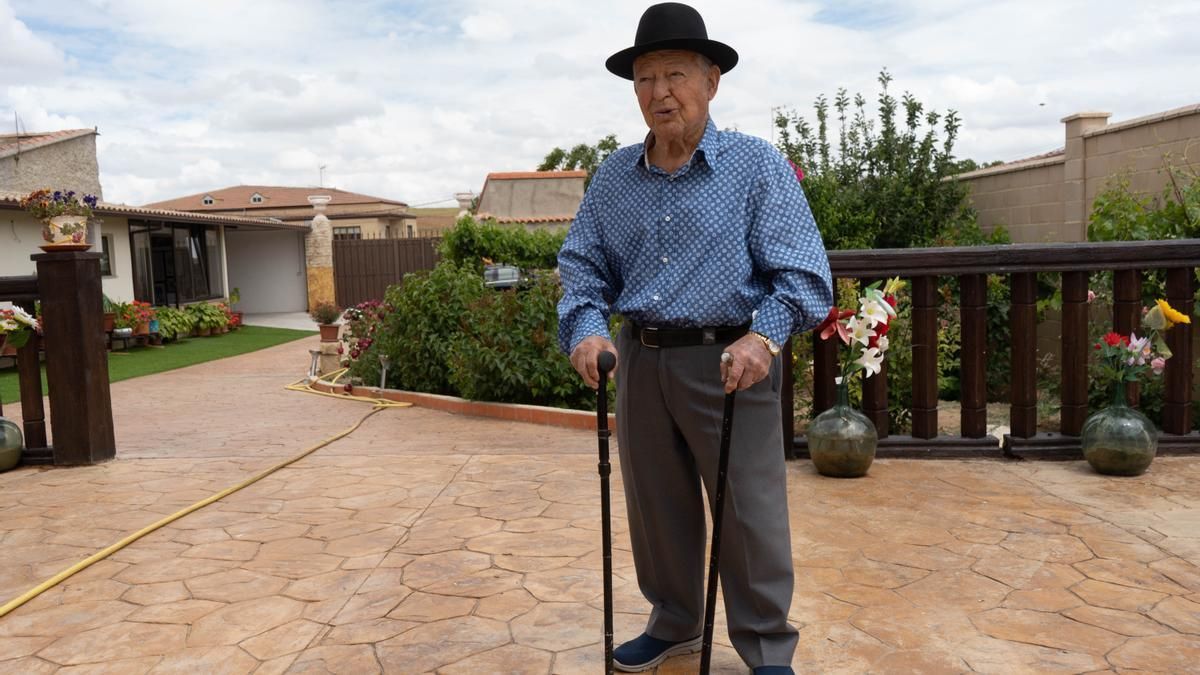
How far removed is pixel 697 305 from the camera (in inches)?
99.7

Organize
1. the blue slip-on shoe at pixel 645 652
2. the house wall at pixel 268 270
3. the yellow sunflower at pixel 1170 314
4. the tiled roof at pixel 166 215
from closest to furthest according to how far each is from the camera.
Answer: the blue slip-on shoe at pixel 645 652, the yellow sunflower at pixel 1170 314, the tiled roof at pixel 166 215, the house wall at pixel 268 270

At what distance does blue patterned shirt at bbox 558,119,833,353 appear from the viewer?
8.12 ft

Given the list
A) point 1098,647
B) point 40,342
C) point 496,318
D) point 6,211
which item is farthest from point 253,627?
point 6,211

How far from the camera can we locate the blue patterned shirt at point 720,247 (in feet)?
8.12

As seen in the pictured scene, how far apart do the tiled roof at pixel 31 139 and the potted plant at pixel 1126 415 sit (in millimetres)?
22277

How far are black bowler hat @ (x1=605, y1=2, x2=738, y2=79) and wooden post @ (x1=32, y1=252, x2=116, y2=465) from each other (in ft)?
13.6

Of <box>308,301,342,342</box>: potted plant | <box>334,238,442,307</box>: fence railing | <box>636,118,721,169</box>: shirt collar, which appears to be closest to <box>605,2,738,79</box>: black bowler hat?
<box>636,118,721,169</box>: shirt collar

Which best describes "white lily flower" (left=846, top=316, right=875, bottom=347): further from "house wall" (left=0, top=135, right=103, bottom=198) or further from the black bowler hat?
"house wall" (left=0, top=135, right=103, bottom=198)

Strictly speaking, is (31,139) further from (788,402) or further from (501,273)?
(788,402)

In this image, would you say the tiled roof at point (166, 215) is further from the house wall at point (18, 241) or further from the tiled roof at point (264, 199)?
the tiled roof at point (264, 199)

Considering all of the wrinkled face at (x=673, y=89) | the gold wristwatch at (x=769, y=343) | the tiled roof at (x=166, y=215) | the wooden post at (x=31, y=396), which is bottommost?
the wooden post at (x=31, y=396)

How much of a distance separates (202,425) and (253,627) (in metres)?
4.88

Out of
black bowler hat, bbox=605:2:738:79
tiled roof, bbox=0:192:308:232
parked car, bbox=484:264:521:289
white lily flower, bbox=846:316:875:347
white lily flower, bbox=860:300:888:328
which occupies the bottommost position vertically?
white lily flower, bbox=846:316:875:347

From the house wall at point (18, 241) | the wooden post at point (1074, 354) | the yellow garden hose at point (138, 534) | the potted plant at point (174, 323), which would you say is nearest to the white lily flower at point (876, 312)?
the wooden post at point (1074, 354)
